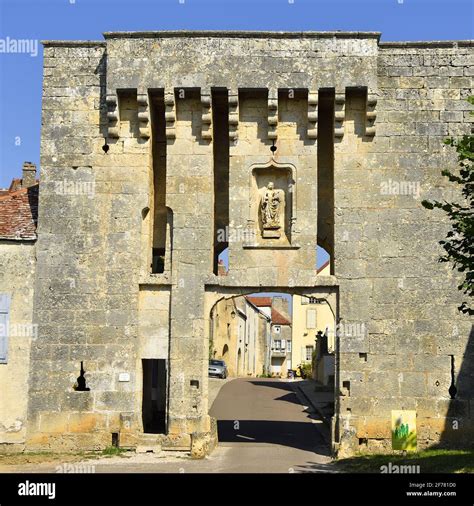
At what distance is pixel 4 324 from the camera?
14.9 metres

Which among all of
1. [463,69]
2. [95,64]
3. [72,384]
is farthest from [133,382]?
[463,69]

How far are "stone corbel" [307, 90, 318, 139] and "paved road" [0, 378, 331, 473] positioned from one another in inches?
249

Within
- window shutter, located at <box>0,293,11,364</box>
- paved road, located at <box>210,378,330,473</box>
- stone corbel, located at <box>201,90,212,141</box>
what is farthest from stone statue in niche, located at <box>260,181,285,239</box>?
window shutter, located at <box>0,293,11,364</box>

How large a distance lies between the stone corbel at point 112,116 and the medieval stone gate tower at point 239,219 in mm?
44

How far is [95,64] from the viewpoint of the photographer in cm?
1540

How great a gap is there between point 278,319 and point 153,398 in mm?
50364

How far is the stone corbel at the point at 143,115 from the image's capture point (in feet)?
49.0

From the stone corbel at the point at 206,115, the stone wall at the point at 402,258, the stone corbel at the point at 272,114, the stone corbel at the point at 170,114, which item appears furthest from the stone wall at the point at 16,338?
the stone wall at the point at 402,258

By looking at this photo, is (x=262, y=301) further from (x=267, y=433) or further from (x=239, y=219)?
(x=239, y=219)

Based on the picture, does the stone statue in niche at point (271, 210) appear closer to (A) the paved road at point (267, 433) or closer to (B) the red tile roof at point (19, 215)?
(A) the paved road at point (267, 433)

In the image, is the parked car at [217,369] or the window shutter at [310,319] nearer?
the parked car at [217,369]

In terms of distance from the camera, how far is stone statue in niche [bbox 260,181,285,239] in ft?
49.6

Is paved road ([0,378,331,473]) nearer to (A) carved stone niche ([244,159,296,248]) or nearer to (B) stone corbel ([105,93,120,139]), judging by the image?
(A) carved stone niche ([244,159,296,248])
